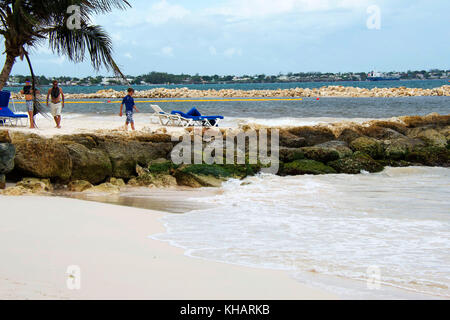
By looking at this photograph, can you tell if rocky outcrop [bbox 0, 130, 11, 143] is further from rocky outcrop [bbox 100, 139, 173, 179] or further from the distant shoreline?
the distant shoreline

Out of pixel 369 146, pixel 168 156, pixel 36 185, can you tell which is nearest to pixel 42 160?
pixel 36 185

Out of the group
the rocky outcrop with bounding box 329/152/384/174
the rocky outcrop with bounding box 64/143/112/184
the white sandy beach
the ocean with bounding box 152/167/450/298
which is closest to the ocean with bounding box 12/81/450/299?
the ocean with bounding box 152/167/450/298

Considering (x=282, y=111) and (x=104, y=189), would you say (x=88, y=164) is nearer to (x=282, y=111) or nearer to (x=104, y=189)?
(x=104, y=189)

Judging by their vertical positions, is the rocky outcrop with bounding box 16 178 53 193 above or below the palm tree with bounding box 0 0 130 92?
below

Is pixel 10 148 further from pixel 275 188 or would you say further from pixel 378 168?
pixel 378 168

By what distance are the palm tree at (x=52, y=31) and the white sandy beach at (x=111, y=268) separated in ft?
12.7

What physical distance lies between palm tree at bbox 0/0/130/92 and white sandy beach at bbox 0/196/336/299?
3886mm

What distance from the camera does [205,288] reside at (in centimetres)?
472

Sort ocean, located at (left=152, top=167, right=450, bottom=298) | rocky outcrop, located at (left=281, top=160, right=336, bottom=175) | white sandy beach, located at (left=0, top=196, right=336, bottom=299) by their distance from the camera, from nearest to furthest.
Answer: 1. white sandy beach, located at (left=0, top=196, right=336, bottom=299)
2. ocean, located at (left=152, top=167, right=450, bottom=298)
3. rocky outcrop, located at (left=281, top=160, right=336, bottom=175)

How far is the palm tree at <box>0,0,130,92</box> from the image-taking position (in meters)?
9.49

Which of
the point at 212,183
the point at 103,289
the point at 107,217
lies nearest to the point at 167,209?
the point at 107,217

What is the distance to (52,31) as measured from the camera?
1007cm
